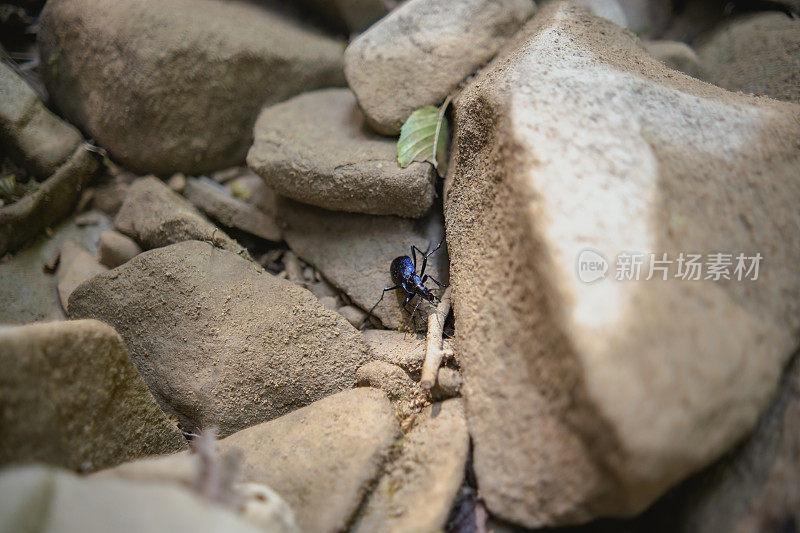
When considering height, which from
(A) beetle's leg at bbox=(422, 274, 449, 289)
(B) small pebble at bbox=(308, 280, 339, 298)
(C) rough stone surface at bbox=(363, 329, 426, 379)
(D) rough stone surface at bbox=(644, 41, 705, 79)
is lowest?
(B) small pebble at bbox=(308, 280, 339, 298)

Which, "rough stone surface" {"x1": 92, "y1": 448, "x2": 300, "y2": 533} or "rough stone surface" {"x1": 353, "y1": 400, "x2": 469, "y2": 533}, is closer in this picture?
"rough stone surface" {"x1": 92, "y1": 448, "x2": 300, "y2": 533}

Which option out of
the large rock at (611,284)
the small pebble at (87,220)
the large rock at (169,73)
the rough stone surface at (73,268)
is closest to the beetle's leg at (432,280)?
the large rock at (611,284)

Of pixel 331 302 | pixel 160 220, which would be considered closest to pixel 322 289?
pixel 331 302

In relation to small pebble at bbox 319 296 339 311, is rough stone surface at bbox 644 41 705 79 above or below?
above

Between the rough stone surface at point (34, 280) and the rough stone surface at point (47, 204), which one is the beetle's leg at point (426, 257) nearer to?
the rough stone surface at point (34, 280)

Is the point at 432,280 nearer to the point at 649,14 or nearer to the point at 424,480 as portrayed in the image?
the point at 424,480

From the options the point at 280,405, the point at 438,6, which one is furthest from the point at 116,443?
the point at 438,6

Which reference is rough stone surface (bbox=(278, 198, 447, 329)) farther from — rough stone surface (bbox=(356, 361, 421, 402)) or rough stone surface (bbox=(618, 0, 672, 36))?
rough stone surface (bbox=(618, 0, 672, 36))

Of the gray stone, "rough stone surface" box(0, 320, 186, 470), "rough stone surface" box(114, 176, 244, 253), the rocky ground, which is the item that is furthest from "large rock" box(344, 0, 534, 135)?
"rough stone surface" box(0, 320, 186, 470)
